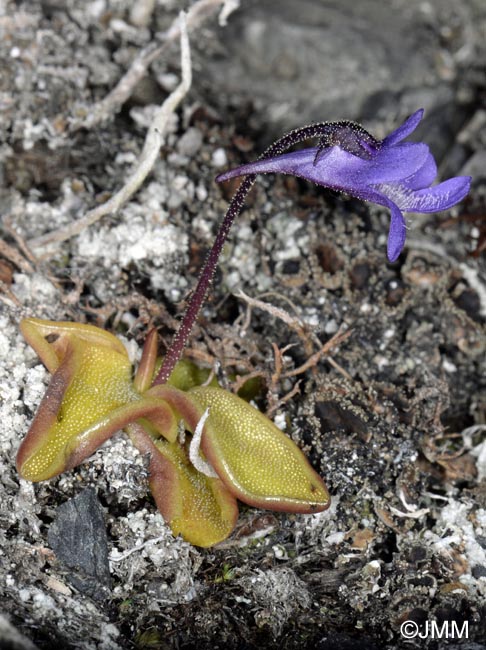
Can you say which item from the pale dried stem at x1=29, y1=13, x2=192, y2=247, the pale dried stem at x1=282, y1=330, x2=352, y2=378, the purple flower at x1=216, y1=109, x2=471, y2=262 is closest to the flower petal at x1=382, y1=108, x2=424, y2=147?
the purple flower at x1=216, y1=109, x2=471, y2=262

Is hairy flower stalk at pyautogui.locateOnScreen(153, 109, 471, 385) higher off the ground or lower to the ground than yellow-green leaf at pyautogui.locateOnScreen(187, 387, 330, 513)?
higher

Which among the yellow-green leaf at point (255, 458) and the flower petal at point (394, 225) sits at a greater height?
the flower petal at point (394, 225)

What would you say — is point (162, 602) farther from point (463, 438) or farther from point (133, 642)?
point (463, 438)

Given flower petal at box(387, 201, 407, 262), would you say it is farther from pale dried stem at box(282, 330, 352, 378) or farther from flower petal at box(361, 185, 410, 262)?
pale dried stem at box(282, 330, 352, 378)

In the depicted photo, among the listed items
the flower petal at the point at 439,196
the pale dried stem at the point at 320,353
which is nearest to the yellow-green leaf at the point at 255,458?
the pale dried stem at the point at 320,353

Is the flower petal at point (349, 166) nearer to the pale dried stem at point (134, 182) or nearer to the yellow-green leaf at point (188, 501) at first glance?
the pale dried stem at point (134, 182)

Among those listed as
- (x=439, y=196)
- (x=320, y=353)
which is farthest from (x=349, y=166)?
Answer: (x=320, y=353)

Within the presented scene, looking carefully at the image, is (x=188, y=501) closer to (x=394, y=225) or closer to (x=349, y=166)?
(x=394, y=225)
